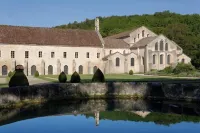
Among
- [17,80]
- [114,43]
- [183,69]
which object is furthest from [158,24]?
[17,80]

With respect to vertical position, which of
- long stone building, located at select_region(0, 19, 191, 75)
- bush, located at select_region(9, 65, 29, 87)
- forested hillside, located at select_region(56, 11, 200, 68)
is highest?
forested hillside, located at select_region(56, 11, 200, 68)

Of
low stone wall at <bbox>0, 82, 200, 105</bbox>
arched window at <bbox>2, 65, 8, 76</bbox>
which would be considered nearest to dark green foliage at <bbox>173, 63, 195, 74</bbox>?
low stone wall at <bbox>0, 82, 200, 105</bbox>

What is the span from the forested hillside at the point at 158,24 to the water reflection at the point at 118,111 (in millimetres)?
51813

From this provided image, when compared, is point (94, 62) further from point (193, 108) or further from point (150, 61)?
point (193, 108)

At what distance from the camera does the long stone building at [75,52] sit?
4228cm

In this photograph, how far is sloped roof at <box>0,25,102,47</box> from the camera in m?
42.4

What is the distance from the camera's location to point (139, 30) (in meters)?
57.5

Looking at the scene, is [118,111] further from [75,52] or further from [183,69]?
[75,52]

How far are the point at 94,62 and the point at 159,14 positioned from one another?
5679 centimetres

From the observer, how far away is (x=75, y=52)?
4625 cm

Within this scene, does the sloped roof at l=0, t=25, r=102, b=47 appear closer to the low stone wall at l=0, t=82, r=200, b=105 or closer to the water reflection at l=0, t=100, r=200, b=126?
the low stone wall at l=0, t=82, r=200, b=105

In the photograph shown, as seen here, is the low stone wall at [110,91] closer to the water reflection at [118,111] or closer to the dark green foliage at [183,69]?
the water reflection at [118,111]

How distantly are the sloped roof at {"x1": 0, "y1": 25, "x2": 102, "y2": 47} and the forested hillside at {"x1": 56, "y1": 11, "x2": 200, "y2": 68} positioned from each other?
1082 inches

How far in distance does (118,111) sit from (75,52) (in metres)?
30.9
